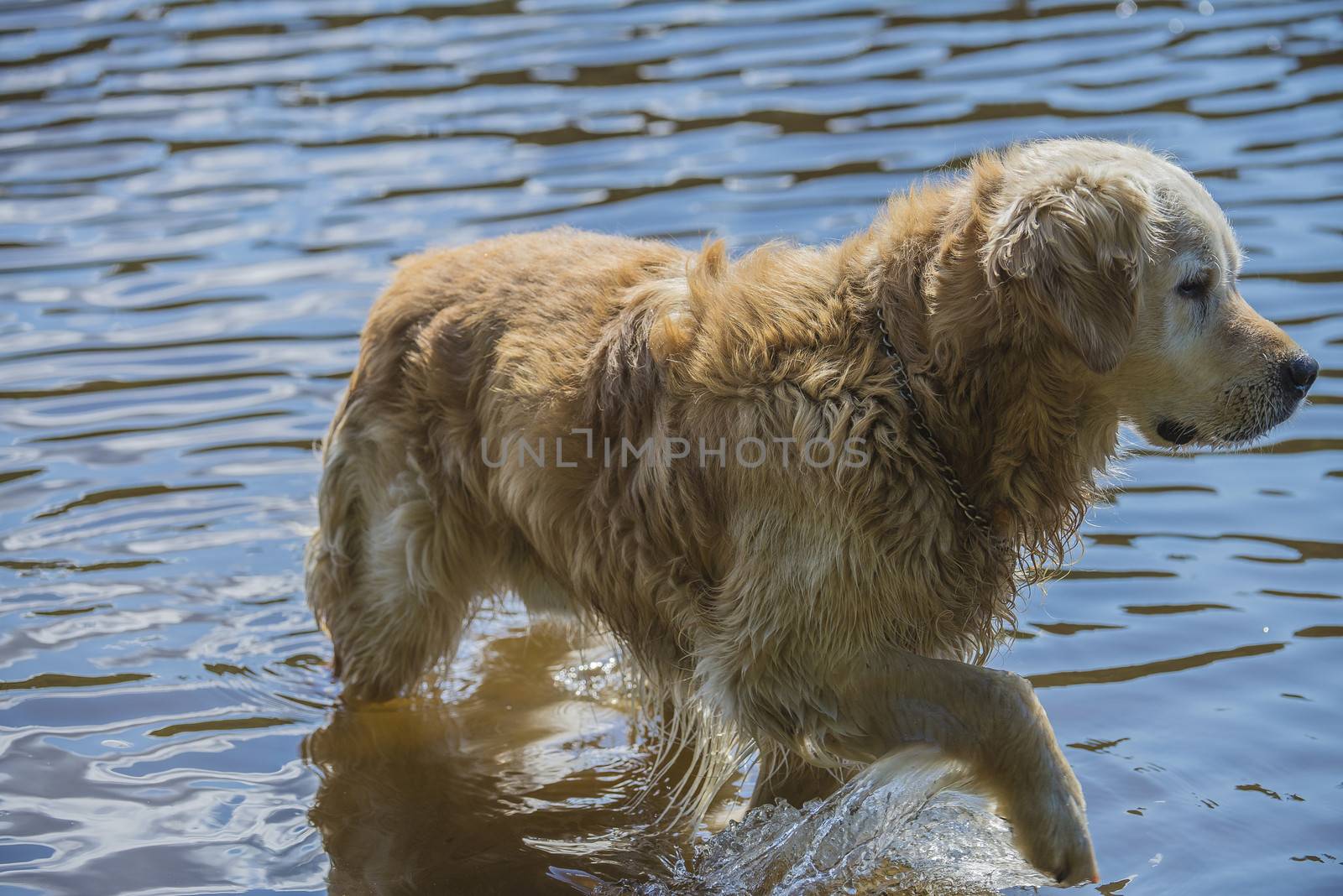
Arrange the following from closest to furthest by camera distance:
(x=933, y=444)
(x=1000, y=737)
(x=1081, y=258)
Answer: (x=1081, y=258)
(x=1000, y=737)
(x=933, y=444)

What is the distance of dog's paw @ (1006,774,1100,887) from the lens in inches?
162

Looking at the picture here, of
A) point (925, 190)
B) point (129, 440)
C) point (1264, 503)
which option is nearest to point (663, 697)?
point (925, 190)

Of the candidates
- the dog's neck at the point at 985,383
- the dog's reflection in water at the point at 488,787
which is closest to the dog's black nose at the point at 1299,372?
the dog's neck at the point at 985,383

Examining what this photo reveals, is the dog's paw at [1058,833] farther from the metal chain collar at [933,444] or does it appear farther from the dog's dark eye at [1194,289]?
the dog's dark eye at [1194,289]

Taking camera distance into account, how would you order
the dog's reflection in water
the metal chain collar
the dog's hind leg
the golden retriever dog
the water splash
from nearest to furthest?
the golden retriever dog
the metal chain collar
the water splash
the dog's reflection in water
the dog's hind leg

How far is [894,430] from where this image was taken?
14.0ft

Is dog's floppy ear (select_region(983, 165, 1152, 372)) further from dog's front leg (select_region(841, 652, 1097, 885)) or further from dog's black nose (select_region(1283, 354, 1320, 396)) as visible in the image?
dog's front leg (select_region(841, 652, 1097, 885))

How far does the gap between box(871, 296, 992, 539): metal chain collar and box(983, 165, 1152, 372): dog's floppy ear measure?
0.37 m

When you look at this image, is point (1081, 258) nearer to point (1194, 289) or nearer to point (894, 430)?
point (1194, 289)

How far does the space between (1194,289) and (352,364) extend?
520cm

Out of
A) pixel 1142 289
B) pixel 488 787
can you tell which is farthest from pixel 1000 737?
pixel 488 787

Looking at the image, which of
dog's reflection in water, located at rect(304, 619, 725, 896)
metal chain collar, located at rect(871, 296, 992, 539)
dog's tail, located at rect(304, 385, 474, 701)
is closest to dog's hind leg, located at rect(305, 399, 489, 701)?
dog's tail, located at rect(304, 385, 474, 701)

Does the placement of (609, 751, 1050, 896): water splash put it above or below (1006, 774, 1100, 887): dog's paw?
below

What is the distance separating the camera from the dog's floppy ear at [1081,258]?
4031 mm
